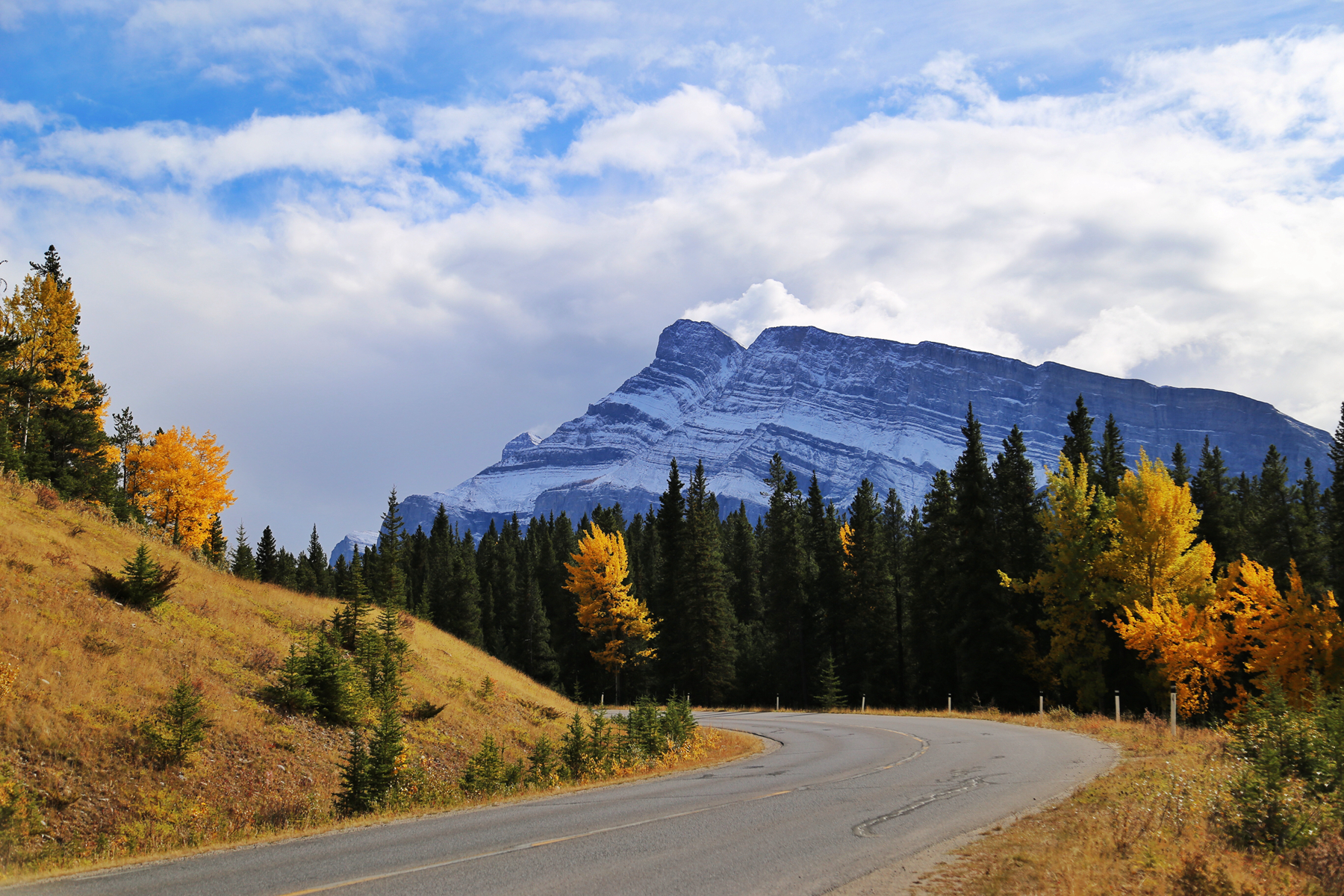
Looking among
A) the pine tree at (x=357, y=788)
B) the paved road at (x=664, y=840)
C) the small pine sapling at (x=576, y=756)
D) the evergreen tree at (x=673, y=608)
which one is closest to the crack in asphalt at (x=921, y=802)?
the paved road at (x=664, y=840)

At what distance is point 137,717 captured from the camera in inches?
622

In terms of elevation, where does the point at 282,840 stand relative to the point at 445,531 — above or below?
below

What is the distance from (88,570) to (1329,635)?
40366mm

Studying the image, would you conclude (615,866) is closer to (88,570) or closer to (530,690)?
(88,570)

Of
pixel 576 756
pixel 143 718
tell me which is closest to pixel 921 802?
pixel 576 756

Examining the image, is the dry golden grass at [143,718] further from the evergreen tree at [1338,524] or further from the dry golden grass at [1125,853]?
the evergreen tree at [1338,524]

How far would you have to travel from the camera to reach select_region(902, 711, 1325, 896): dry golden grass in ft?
27.2

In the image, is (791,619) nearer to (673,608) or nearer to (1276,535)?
(673,608)

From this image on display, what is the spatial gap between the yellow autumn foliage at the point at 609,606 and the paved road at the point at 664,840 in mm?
42425

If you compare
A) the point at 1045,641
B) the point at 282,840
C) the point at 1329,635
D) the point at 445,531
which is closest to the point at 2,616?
the point at 282,840

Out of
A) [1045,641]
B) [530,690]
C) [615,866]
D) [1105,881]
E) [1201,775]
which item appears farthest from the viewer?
[1045,641]

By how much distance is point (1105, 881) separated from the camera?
8.42 metres

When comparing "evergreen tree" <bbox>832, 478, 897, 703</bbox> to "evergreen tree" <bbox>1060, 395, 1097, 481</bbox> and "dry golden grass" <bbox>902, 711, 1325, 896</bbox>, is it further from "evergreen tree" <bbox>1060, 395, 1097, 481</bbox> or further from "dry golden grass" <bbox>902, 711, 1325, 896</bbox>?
"dry golden grass" <bbox>902, 711, 1325, 896</bbox>

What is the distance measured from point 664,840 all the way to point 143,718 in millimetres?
10966
